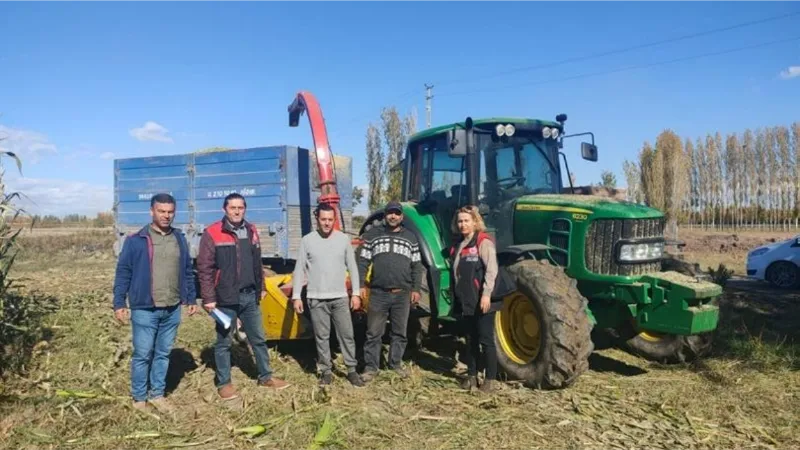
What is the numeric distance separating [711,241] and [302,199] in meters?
21.1

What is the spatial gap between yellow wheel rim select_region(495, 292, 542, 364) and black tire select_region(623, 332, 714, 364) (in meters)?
1.71

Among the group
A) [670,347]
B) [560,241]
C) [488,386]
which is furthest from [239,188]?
[670,347]

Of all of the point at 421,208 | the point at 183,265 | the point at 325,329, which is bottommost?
the point at 325,329

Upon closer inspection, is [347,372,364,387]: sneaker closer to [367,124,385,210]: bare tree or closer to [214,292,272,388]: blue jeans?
[214,292,272,388]: blue jeans

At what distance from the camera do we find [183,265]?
4.95m

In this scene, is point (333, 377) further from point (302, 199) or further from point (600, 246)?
point (302, 199)

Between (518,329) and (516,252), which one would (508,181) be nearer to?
(516,252)

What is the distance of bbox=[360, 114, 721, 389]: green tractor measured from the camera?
518cm

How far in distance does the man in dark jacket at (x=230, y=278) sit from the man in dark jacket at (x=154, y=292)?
18cm

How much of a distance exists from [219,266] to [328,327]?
1131mm

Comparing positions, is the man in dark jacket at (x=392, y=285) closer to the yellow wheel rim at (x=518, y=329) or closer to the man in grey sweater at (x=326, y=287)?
the man in grey sweater at (x=326, y=287)

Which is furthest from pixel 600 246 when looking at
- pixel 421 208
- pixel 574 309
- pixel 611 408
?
pixel 421 208

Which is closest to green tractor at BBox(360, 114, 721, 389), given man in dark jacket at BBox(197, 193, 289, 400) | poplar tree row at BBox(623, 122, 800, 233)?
man in dark jacket at BBox(197, 193, 289, 400)

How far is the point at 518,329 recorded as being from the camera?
5629 millimetres
